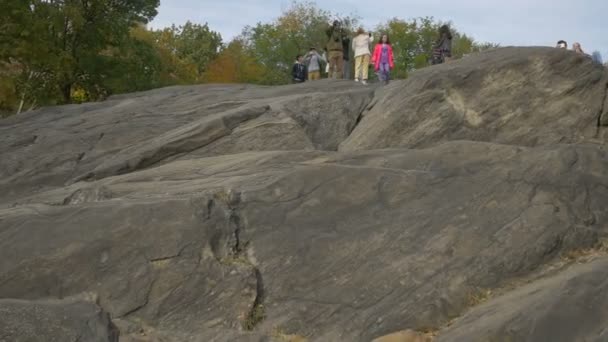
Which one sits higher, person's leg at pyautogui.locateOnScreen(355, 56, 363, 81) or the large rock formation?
person's leg at pyautogui.locateOnScreen(355, 56, 363, 81)

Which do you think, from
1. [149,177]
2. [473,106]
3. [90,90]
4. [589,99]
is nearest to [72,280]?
[149,177]

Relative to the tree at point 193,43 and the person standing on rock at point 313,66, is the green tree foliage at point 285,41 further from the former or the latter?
the person standing on rock at point 313,66

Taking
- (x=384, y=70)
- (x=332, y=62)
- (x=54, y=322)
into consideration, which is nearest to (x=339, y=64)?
(x=332, y=62)

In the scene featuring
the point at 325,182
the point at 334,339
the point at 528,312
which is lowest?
the point at 334,339

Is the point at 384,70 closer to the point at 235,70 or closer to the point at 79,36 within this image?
the point at 79,36

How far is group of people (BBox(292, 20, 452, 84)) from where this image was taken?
25.8m

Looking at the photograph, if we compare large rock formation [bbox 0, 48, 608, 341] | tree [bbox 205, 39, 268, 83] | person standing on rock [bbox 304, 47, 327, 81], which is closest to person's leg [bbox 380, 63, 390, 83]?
person standing on rock [bbox 304, 47, 327, 81]

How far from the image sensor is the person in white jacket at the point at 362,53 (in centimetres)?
2569

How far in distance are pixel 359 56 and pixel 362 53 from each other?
5.2 inches

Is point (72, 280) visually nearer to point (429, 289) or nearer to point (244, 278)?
point (244, 278)

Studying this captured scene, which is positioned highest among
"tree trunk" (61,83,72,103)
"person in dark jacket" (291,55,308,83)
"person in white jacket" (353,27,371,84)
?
"person in white jacket" (353,27,371,84)

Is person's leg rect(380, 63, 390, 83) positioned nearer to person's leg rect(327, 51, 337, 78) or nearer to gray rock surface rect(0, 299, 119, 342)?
person's leg rect(327, 51, 337, 78)

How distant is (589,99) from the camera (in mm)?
Answer: 18094

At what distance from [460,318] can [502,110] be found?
714cm
